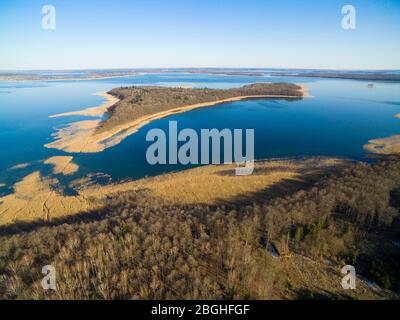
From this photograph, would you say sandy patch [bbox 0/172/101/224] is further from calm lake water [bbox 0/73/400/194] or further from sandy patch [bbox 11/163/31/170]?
sandy patch [bbox 11/163/31/170]

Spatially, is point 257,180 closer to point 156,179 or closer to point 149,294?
point 156,179

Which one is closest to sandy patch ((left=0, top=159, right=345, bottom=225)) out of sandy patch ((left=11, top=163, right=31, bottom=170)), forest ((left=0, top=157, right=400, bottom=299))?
forest ((left=0, top=157, right=400, bottom=299))

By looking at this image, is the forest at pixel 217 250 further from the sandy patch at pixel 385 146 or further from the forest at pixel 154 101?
the forest at pixel 154 101

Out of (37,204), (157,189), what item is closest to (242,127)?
(157,189)

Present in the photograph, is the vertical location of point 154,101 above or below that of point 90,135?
above

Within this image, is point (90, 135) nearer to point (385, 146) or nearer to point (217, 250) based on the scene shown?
point (217, 250)

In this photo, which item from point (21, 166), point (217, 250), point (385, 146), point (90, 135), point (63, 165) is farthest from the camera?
point (90, 135)
